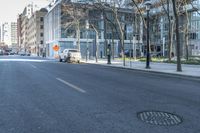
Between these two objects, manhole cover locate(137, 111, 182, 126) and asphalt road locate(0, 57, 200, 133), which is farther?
manhole cover locate(137, 111, 182, 126)

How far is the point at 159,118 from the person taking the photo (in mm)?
5914

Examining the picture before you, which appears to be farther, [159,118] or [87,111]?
[87,111]

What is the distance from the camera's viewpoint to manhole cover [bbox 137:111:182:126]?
5.58m

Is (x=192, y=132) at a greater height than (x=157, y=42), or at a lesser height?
lesser

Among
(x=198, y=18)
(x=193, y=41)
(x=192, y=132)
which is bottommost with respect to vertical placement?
(x=192, y=132)

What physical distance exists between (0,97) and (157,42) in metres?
67.8

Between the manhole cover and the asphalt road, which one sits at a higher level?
the asphalt road

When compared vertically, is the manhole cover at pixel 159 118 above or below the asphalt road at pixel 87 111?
below

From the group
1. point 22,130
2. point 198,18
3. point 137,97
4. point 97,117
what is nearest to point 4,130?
point 22,130

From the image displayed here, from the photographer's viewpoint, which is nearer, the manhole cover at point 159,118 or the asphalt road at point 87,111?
the asphalt road at point 87,111

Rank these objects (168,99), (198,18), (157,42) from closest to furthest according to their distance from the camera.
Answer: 1. (168,99)
2. (198,18)
3. (157,42)

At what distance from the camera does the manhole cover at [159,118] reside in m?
5.58

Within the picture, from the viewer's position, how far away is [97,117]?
5863 millimetres

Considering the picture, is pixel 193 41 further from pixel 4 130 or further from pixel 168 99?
pixel 4 130
